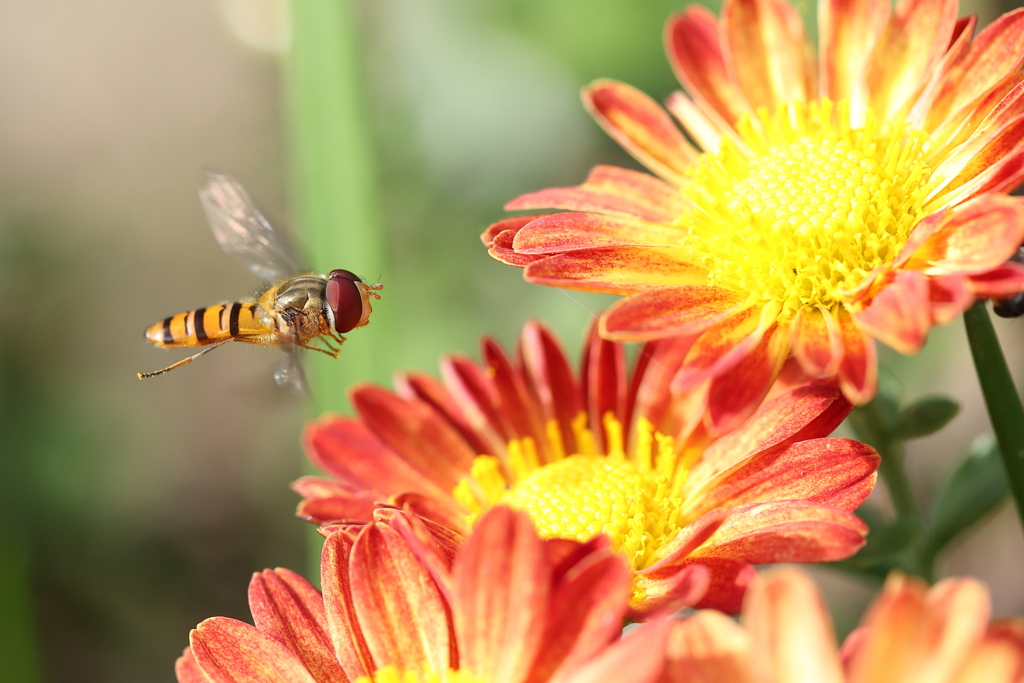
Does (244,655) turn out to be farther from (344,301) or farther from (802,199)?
(802,199)

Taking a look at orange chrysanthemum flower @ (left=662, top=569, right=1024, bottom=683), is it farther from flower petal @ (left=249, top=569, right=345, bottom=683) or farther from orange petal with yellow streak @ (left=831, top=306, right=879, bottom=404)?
flower petal @ (left=249, top=569, right=345, bottom=683)

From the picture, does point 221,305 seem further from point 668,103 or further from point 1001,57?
point 1001,57

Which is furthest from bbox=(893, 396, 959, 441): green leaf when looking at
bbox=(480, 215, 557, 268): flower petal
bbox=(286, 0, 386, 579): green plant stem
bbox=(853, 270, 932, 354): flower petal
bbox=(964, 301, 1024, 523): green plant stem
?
bbox=(286, 0, 386, 579): green plant stem

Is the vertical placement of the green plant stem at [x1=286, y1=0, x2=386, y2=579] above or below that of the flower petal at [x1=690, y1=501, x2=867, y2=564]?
above

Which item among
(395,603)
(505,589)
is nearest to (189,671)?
(395,603)

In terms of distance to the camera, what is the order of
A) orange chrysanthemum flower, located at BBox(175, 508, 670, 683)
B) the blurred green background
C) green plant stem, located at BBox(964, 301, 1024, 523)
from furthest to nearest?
the blurred green background
green plant stem, located at BBox(964, 301, 1024, 523)
orange chrysanthemum flower, located at BBox(175, 508, 670, 683)

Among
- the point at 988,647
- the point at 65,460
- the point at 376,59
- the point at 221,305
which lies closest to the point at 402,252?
the point at 376,59
